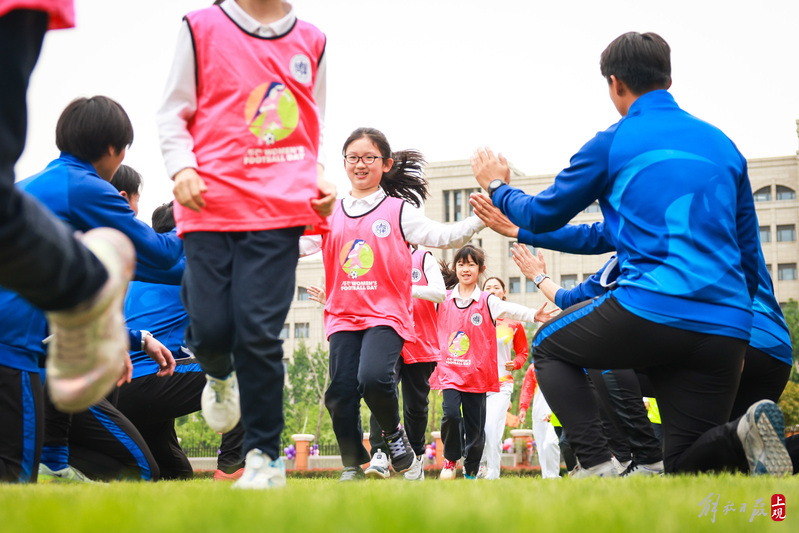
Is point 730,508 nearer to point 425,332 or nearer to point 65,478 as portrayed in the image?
point 65,478

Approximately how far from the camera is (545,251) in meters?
74.4

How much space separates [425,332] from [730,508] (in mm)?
7493

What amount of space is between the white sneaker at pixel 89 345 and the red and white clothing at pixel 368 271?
3725 millimetres

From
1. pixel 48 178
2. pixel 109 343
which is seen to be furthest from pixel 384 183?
pixel 109 343

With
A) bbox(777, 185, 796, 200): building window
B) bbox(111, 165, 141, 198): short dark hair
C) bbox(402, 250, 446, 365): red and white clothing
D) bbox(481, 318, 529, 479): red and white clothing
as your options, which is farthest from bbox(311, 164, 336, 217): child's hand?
bbox(777, 185, 796, 200): building window

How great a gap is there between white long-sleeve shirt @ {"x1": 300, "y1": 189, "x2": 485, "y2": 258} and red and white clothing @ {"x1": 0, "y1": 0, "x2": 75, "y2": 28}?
11.1 feet

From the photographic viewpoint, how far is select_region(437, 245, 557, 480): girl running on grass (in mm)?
10727

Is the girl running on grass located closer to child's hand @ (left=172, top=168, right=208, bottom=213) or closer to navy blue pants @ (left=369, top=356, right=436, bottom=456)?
navy blue pants @ (left=369, top=356, right=436, bottom=456)

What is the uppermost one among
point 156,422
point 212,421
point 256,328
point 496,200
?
point 496,200

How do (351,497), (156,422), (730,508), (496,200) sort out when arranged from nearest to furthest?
(730,508), (351,497), (496,200), (156,422)

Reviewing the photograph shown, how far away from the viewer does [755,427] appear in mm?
3779

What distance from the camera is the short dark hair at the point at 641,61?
15.2 ft

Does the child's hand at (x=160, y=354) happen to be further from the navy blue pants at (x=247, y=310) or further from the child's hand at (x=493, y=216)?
the child's hand at (x=493, y=216)

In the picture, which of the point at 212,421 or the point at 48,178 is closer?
the point at 212,421
